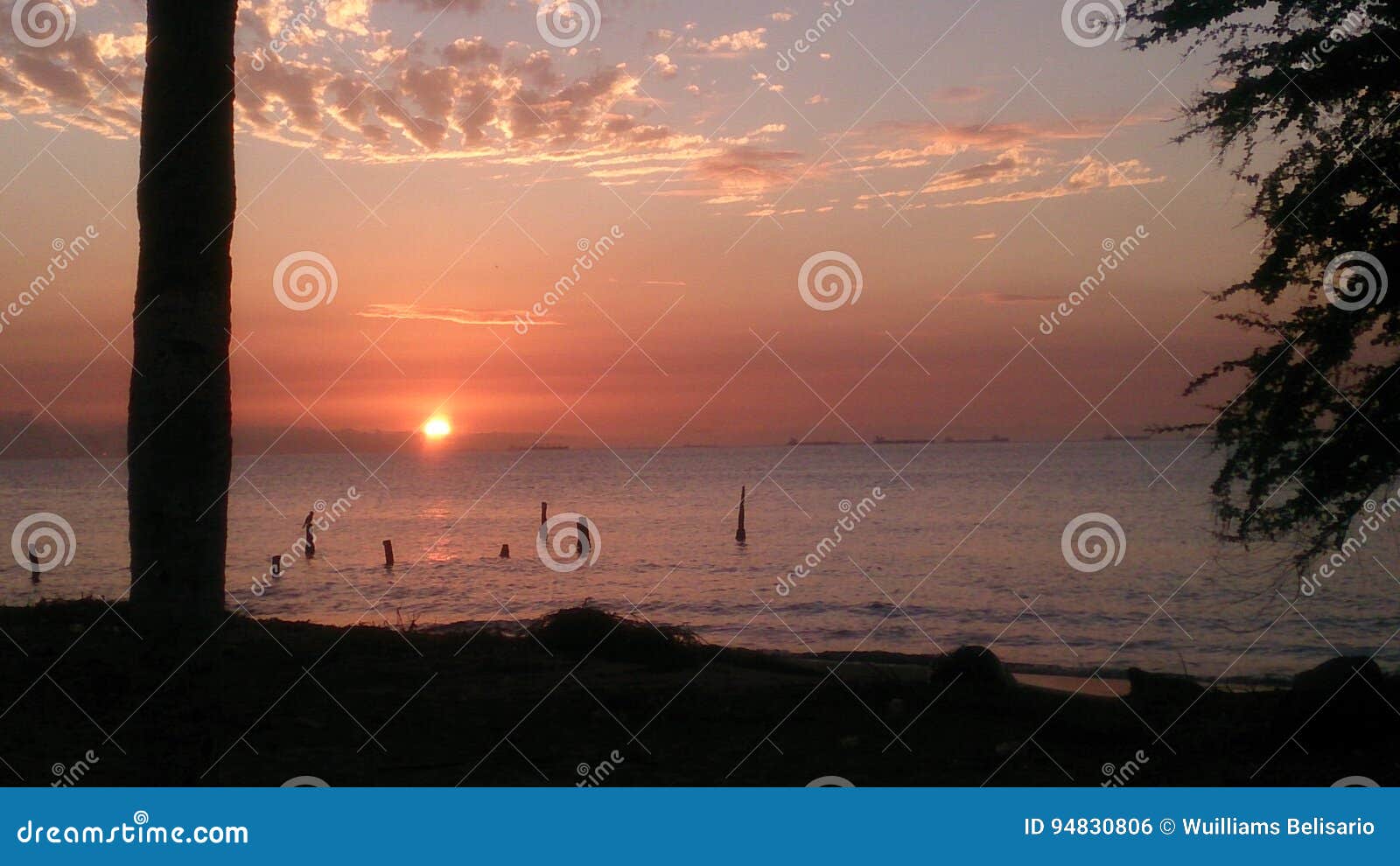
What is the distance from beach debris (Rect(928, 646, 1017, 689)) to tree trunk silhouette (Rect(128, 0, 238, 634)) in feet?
18.1

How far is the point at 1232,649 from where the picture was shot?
2102 cm

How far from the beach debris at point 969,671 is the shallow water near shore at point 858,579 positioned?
2.98 metres

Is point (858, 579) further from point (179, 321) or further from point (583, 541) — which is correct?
point (179, 321)

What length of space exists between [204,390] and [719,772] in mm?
4708

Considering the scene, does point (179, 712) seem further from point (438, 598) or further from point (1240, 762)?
point (438, 598)

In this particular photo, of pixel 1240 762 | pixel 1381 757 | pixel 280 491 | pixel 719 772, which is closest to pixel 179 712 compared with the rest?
pixel 719 772

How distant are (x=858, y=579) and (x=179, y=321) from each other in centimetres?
2865

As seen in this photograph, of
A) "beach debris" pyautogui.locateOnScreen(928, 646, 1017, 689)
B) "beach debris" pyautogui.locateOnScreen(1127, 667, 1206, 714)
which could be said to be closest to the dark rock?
"beach debris" pyautogui.locateOnScreen(1127, 667, 1206, 714)

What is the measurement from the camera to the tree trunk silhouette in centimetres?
736

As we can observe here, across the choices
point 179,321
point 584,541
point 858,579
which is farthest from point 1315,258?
point 584,541

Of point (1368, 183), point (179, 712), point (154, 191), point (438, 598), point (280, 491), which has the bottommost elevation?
point (179, 712)

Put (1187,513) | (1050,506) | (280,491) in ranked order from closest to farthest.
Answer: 1. (1187,513)
2. (1050,506)
3. (280,491)

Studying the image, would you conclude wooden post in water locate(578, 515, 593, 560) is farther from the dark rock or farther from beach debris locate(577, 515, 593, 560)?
the dark rock

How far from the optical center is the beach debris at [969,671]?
7969 mm
